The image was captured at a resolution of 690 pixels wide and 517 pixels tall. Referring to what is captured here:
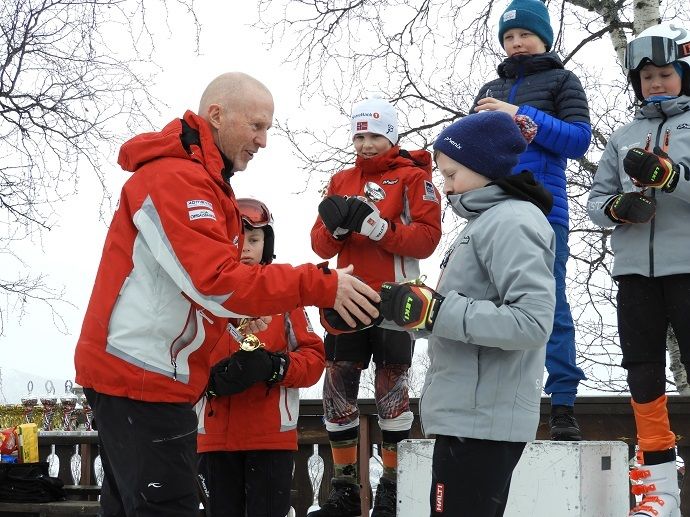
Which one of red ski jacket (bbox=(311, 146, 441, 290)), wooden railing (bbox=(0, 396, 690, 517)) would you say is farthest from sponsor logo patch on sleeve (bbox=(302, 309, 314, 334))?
wooden railing (bbox=(0, 396, 690, 517))

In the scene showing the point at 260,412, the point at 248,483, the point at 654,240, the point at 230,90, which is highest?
the point at 230,90

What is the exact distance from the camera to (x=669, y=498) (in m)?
3.82

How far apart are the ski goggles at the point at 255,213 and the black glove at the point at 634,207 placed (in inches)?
63.1

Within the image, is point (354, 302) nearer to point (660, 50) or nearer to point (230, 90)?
point (230, 90)

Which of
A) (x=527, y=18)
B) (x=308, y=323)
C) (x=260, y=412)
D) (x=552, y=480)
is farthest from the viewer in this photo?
(x=527, y=18)

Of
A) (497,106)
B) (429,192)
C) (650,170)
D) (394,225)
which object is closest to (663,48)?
(650,170)

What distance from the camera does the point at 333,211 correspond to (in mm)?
4062

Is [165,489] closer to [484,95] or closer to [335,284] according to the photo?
[335,284]

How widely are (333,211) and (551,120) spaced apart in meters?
1.11

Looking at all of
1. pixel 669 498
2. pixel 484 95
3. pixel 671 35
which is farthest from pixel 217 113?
pixel 669 498

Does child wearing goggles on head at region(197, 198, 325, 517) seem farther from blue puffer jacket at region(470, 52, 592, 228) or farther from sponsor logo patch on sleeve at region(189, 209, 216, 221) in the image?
blue puffer jacket at region(470, 52, 592, 228)

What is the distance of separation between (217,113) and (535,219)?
120cm

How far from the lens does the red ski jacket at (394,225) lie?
4254mm

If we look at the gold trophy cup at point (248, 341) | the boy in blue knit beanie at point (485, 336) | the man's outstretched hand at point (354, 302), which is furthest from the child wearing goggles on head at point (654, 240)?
the gold trophy cup at point (248, 341)
